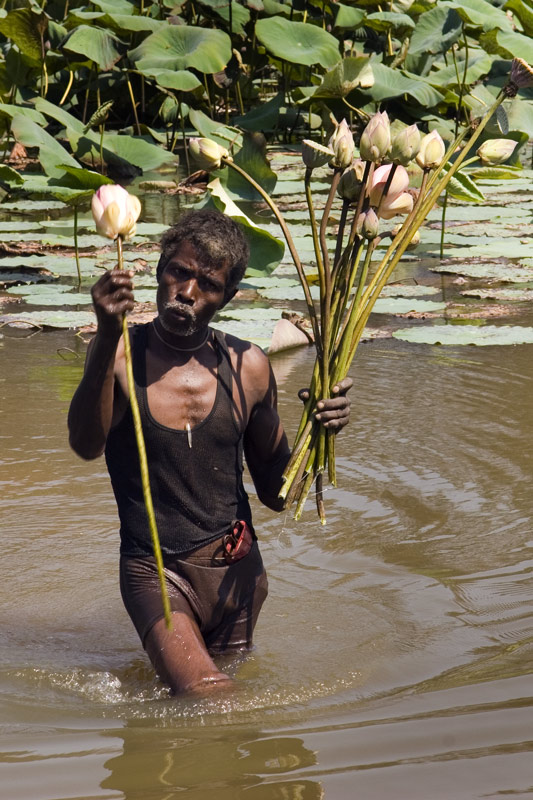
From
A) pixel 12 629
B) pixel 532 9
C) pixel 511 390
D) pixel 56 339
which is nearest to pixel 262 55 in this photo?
pixel 532 9

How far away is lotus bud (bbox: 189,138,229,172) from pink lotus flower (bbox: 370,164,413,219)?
12.9 inches

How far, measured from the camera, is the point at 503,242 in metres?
7.15

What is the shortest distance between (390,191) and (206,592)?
38.8 inches

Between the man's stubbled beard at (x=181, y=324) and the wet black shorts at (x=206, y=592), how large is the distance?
500 millimetres

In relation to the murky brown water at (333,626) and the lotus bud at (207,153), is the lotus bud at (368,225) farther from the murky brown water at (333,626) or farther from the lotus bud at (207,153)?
the murky brown water at (333,626)

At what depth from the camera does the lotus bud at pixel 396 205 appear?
2.31 metres

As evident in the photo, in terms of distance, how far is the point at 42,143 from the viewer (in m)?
7.20

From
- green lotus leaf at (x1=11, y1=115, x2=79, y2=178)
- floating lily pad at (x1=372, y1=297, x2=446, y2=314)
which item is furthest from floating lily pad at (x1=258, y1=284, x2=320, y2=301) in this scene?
green lotus leaf at (x1=11, y1=115, x2=79, y2=178)

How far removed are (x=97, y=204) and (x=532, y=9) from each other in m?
9.45

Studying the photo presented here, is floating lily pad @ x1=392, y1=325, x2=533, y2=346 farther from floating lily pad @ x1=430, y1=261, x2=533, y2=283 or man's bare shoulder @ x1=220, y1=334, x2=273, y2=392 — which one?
man's bare shoulder @ x1=220, y1=334, x2=273, y2=392

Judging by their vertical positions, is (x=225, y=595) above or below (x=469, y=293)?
above

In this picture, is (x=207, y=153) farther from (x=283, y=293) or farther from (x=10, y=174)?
(x=10, y=174)

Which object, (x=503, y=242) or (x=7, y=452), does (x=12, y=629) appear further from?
(x=503, y=242)

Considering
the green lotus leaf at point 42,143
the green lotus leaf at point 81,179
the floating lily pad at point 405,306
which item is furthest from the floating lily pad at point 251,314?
the green lotus leaf at point 42,143
